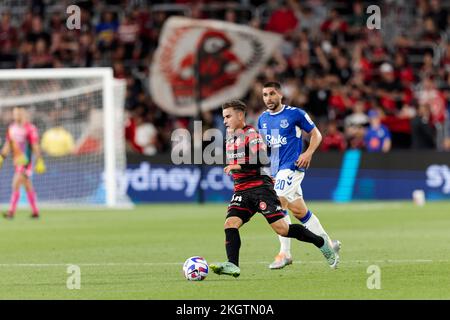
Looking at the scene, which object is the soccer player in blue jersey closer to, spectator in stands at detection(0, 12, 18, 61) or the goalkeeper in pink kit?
the goalkeeper in pink kit

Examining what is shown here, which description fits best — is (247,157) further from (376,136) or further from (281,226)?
(376,136)

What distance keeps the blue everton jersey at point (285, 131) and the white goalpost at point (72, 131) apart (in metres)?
12.6

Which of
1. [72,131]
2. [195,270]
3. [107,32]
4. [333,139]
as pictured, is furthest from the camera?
[107,32]

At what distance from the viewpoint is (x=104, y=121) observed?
2595cm

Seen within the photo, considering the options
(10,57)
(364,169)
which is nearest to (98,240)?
(364,169)

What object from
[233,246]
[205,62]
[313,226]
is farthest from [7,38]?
[233,246]

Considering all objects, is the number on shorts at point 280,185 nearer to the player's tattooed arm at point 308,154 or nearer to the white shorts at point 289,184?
the white shorts at point 289,184

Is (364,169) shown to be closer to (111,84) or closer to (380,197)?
(380,197)

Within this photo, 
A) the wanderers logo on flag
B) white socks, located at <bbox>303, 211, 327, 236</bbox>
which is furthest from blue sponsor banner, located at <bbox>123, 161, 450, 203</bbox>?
white socks, located at <bbox>303, 211, 327, 236</bbox>

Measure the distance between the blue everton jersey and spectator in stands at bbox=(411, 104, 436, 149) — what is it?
13.9 meters

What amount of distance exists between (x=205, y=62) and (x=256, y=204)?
644 inches

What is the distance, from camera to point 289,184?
509 inches

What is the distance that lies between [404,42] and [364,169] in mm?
4175

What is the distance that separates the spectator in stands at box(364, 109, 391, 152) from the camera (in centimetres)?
2642
